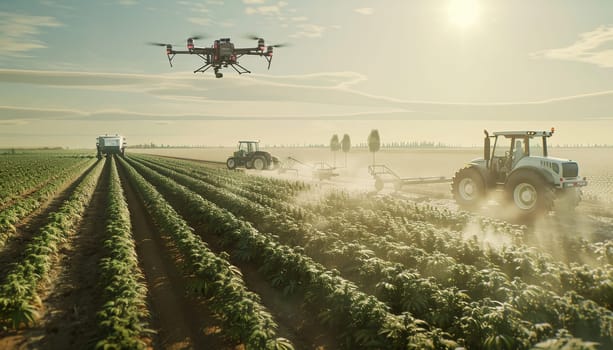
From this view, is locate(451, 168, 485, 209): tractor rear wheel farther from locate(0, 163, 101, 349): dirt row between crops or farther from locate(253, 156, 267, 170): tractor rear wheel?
locate(253, 156, 267, 170): tractor rear wheel

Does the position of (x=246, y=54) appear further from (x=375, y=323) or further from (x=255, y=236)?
(x=375, y=323)

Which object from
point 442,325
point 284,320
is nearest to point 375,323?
point 442,325

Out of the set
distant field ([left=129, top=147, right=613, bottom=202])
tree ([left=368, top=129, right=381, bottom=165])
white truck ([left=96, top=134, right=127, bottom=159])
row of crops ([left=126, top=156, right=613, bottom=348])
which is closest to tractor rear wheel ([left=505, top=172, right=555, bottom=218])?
row of crops ([left=126, top=156, right=613, bottom=348])

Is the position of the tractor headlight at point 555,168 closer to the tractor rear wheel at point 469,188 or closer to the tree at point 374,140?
the tractor rear wheel at point 469,188

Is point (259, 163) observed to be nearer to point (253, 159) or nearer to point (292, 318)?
point (253, 159)

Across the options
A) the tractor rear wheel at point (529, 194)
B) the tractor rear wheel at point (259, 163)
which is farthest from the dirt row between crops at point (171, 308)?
the tractor rear wheel at point (259, 163)
